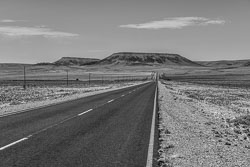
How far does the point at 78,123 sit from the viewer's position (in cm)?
1504

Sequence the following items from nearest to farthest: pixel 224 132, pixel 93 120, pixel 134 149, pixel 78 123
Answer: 1. pixel 134 149
2. pixel 224 132
3. pixel 78 123
4. pixel 93 120

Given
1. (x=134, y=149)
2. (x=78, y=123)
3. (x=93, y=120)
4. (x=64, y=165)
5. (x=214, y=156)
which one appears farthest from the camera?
(x=93, y=120)

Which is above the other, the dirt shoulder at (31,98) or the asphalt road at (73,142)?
the asphalt road at (73,142)

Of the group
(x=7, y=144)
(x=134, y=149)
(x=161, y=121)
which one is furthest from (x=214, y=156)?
(x=161, y=121)

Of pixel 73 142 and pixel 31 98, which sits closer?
pixel 73 142

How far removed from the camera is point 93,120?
1617 centimetres

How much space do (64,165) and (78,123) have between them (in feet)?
23.6

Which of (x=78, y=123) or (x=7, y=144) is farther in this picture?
(x=78, y=123)

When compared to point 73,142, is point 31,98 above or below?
below

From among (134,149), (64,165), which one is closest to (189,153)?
(134,149)

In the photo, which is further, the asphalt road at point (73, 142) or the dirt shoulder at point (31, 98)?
the dirt shoulder at point (31, 98)

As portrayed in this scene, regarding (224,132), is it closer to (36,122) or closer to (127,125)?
(127,125)

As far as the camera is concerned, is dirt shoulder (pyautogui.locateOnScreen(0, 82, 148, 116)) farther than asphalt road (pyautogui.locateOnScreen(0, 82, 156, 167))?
Yes

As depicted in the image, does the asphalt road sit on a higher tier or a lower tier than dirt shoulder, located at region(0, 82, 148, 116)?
higher
